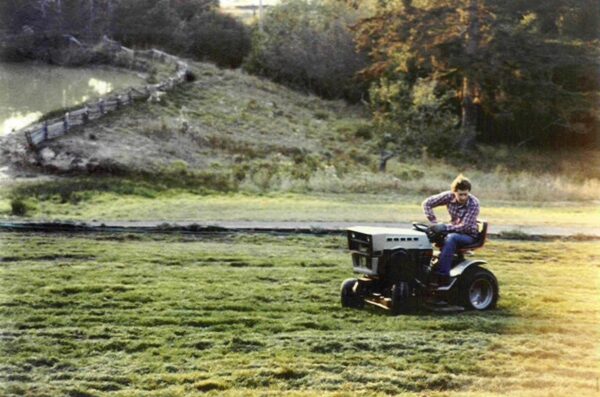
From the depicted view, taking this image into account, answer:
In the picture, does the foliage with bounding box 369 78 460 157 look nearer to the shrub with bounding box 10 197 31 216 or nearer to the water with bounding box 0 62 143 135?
the water with bounding box 0 62 143 135

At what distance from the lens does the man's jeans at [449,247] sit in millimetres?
10685

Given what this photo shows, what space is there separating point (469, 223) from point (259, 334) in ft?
9.83

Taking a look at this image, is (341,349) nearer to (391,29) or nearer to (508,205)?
(508,205)

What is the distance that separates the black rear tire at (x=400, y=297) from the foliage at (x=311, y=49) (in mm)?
41684

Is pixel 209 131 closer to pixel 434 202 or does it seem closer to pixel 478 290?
pixel 478 290

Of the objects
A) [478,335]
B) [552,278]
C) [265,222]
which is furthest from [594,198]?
[478,335]

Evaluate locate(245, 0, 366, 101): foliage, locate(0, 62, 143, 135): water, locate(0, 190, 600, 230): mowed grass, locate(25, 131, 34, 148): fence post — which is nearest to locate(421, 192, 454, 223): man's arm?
locate(0, 190, 600, 230): mowed grass

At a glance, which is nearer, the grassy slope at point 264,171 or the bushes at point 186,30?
the grassy slope at point 264,171

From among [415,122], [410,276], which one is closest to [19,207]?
[410,276]

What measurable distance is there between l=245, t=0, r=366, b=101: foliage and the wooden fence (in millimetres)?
5693

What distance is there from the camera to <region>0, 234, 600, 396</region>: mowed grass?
809cm

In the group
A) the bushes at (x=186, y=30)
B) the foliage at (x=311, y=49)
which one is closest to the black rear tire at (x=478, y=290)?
the foliage at (x=311, y=49)

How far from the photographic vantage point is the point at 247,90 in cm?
5062

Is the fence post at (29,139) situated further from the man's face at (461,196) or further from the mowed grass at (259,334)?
the man's face at (461,196)
